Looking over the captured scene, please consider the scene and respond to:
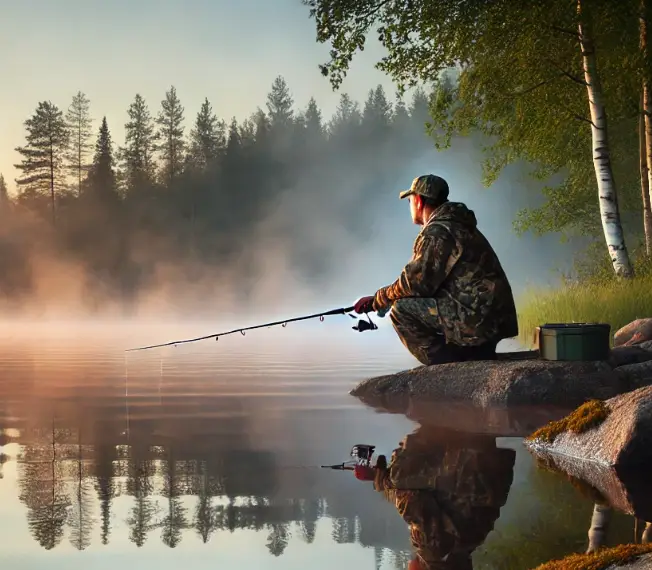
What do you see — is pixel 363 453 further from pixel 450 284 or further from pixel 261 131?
pixel 261 131

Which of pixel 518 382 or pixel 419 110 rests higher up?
pixel 419 110

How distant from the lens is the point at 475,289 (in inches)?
341

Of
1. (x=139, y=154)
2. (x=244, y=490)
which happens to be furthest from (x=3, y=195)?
(x=244, y=490)

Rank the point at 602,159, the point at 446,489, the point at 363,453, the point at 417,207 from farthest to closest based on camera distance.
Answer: the point at 602,159 < the point at 417,207 < the point at 363,453 < the point at 446,489

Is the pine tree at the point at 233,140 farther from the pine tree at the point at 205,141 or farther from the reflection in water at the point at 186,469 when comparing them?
the reflection in water at the point at 186,469

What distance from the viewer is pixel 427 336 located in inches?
362

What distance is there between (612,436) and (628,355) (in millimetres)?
3898

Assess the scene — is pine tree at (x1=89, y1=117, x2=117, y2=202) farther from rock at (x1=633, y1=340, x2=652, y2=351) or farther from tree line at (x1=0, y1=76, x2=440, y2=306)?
rock at (x1=633, y1=340, x2=652, y2=351)

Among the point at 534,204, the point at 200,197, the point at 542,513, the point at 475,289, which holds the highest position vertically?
the point at 200,197

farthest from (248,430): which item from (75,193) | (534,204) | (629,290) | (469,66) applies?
(75,193)

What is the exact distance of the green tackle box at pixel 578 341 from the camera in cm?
862

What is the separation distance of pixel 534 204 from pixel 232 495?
7107 cm

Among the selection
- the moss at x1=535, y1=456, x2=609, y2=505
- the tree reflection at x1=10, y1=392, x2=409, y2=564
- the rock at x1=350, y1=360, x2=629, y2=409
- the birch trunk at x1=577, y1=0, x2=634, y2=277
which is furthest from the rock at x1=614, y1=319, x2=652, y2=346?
the tree reflection at x1=10, y1=392, x2=409, y2=564

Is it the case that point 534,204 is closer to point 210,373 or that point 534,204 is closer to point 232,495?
point 210,373
